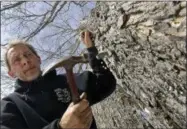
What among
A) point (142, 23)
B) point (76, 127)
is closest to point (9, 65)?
point (76, 127)

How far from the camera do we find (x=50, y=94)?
8.87 feet

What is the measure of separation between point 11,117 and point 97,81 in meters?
0.80

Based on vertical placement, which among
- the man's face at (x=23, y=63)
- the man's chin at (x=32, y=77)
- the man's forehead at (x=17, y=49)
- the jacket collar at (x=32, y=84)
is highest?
the man's forehead at (x=17, y=49)

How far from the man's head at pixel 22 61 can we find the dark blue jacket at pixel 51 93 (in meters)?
0.06

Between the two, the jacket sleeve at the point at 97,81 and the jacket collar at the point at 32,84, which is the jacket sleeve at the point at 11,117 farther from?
the jacket sleeve at the point at 97,81

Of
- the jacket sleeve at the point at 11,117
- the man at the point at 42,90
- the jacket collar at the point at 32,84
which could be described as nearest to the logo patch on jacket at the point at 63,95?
the man at the point at 42,90

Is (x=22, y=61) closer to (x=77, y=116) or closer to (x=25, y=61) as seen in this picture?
(x=25, y=61)

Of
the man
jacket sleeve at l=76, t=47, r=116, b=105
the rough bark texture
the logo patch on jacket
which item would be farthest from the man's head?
the rough bark texture

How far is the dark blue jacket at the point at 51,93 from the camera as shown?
8.32 ft

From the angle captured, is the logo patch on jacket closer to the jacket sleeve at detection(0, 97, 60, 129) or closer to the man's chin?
the man's chin

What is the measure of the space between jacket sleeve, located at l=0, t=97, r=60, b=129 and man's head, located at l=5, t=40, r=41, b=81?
10.8 inches

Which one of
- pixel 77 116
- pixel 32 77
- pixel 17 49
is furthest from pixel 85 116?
pixel 17 49

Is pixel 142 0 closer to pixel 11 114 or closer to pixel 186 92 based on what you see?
pixel 186 92

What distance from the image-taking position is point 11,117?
2469 mm
